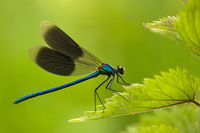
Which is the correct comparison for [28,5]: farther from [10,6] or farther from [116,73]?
[116,73]

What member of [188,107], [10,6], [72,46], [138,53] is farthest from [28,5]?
[188,107]

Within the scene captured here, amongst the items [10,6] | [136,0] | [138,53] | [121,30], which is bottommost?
[138,53]

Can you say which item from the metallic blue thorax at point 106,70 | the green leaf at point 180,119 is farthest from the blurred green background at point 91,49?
the green leaf at point 180,119

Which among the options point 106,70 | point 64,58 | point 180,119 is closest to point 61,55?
point 64,58

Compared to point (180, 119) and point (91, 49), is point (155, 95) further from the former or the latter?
point (91, 49)

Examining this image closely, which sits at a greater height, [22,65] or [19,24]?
[19,24]

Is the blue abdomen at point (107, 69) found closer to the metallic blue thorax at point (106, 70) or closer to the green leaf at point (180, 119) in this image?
the metallic blue thorax at point (106, 70)
